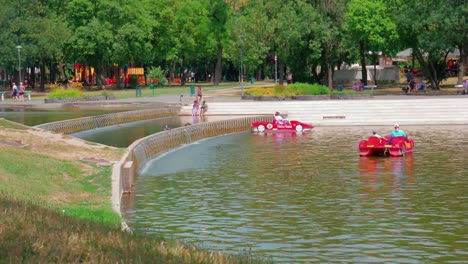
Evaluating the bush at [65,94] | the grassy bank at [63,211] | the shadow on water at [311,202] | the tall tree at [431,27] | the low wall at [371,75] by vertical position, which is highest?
the tall tree at [431,27]

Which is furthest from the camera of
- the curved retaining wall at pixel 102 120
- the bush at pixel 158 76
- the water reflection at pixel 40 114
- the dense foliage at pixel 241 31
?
the bush at pixel 158 76

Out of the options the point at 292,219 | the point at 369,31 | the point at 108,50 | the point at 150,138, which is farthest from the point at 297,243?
the point at 108,50

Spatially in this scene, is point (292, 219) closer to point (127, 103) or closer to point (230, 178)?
point (230, 178)

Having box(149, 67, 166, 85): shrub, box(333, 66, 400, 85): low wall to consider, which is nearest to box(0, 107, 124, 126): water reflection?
box(149, 67, 166, 85): shrub

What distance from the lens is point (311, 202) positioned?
24906mm

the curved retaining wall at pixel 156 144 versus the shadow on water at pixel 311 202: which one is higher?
the curved retaining wall at pixel 156 144

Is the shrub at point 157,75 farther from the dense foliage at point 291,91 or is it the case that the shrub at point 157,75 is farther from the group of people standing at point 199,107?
the group of people standing at point 199,107

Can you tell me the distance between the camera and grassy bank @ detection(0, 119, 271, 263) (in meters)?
11.8

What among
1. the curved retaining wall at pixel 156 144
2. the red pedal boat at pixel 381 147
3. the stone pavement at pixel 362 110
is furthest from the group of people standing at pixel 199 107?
the red pedal boat at pixel 381 147

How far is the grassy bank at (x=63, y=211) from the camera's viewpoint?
11.8 metres

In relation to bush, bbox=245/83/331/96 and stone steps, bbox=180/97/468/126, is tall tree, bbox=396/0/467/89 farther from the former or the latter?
stone steps, bbox=180/97/468/126

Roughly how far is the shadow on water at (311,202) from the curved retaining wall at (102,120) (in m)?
8.19

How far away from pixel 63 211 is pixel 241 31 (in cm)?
7621

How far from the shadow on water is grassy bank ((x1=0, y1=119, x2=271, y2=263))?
161 centimetres
